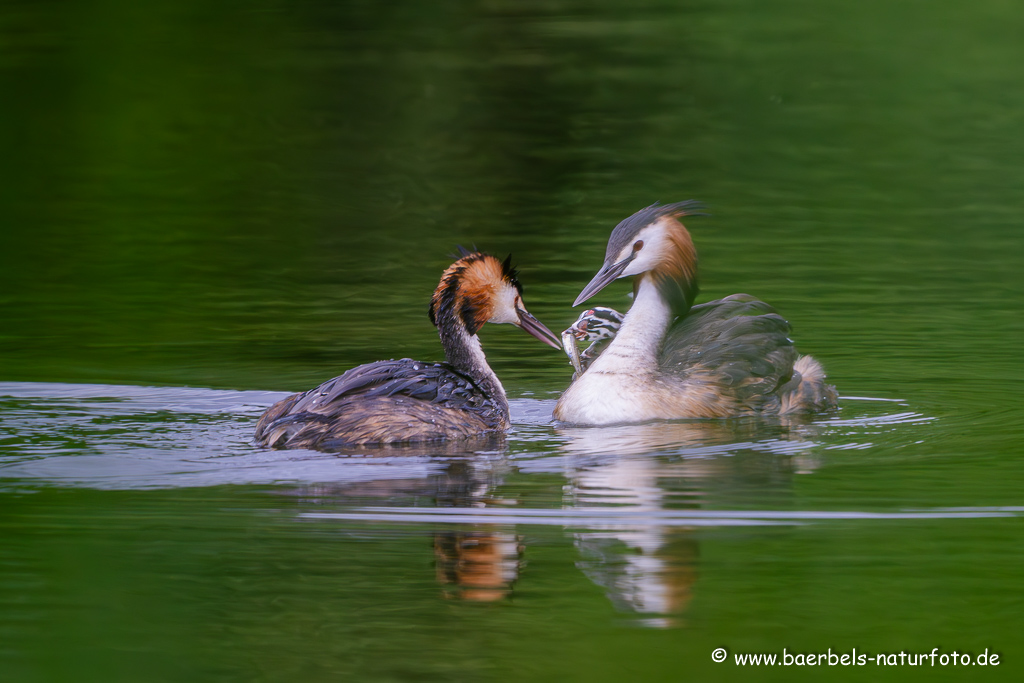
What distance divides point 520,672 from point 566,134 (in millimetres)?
14875

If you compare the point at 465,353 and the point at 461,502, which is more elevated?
the point at 465,353

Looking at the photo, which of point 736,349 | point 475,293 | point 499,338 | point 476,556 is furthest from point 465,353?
point 476,556

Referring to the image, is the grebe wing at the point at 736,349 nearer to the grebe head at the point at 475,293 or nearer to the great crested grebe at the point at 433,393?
the great crested grebe at the point at 433,393

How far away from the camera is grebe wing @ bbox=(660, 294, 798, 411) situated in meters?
8.36

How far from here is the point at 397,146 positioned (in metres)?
18.9

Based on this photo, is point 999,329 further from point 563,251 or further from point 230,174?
point 230,174

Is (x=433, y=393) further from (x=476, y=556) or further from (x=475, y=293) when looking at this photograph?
(x=476, y=556)

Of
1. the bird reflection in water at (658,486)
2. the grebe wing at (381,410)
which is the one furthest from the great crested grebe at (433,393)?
the bird reflection in water at (658,486)

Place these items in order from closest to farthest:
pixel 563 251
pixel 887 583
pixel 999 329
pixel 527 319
→ pixel 887 583
pixel 527 319
pixel 999 329
pixel 563 251

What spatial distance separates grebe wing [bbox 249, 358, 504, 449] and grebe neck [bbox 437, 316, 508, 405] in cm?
25

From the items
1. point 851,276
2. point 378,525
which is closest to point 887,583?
point 378,525

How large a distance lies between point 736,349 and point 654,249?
698 millimetres

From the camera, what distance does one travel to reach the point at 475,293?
7980mm

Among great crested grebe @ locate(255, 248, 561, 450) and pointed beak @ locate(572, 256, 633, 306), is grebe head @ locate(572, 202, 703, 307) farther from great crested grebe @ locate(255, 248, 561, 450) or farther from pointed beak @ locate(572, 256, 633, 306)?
great crested grebe @ locate(255, 248, 561, 450)
